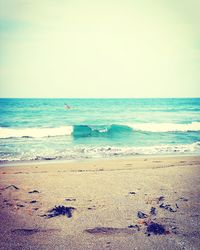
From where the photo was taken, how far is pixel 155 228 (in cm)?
403

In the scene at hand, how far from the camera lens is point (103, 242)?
368 cm

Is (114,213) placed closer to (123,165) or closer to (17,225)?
(17,225)

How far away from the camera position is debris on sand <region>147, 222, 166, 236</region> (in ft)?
12.9

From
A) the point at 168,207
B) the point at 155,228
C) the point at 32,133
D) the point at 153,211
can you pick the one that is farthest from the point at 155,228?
the point at 32,133

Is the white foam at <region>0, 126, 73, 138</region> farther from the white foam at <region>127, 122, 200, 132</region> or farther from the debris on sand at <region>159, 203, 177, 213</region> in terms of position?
the debris on sand at <region>159, 203, 177, 213</region>

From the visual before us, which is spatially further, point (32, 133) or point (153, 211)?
point (32, 133)

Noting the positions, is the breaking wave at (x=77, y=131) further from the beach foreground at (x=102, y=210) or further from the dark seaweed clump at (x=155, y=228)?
the dark seaweed clump at (x=155, y=228)

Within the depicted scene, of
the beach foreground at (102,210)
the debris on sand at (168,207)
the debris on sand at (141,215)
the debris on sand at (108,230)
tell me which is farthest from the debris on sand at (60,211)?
the debris on sand at (168,207)

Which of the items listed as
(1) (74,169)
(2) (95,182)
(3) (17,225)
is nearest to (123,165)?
(1) (74,169)

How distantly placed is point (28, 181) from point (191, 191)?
4.23 meters

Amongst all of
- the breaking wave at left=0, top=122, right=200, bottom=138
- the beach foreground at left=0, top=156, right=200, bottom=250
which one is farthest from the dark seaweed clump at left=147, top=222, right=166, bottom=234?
the breaking wave at left=0, top=122, right=200, bottom=138

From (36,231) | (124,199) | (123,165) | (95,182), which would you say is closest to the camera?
(36,231)

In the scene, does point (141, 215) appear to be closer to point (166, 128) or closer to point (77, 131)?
point (77, 131)

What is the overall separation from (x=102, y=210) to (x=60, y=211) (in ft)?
2.64
